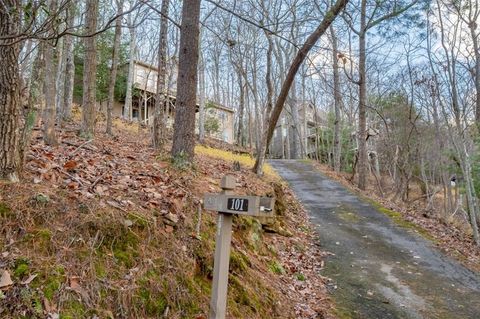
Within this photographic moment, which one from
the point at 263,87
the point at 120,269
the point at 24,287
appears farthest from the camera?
the point at 263,87

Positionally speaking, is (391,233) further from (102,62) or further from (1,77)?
(102,62)

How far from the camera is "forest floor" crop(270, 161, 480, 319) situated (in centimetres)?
536

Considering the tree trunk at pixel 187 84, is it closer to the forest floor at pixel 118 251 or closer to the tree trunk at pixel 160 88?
the forest floor at pixel 118 251

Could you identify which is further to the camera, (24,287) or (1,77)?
(1,77)

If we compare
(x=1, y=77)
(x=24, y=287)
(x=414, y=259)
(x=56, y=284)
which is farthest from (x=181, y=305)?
(x=414, y=259)

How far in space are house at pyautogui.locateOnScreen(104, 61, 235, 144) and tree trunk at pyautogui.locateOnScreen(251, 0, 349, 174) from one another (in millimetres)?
10581

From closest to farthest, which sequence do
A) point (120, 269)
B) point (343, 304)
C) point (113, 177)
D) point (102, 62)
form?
1. point (120, 269)
2. point (113, 177)
3. point (343, 304)
4. point (102, 62)

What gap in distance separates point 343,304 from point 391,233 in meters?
4.07

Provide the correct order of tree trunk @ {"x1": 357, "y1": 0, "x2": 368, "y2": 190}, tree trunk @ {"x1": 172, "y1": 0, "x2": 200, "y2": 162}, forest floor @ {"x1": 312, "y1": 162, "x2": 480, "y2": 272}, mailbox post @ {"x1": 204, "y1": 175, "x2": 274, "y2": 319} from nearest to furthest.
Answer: mailbox post @ {"x1": 204, "y1": 175, "x2": 274, "y2": 319}, tree trunk @ {"x1": 172, "y1": 0, "x2": 200, "y2": 162}, forest floor @ {"x1": 312, "y1": 162, "x2": 480, "y2": 272}, tree trunk @ {"x1": 357, "y1": 0, "x2": 368, "y2": 190}

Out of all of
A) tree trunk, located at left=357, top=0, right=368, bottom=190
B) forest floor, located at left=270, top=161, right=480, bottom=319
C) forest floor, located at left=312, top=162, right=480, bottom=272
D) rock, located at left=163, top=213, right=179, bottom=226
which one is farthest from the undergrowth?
rock, located at left=163, top=213, right=179, bottom=226

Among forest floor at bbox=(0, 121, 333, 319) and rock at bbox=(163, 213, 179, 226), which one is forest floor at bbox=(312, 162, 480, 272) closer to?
forest floor at bbox=(0, 121, 333, 319)

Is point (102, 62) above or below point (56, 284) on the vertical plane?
above

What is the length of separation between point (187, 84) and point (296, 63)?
370 centimetres

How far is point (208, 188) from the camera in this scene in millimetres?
5996
